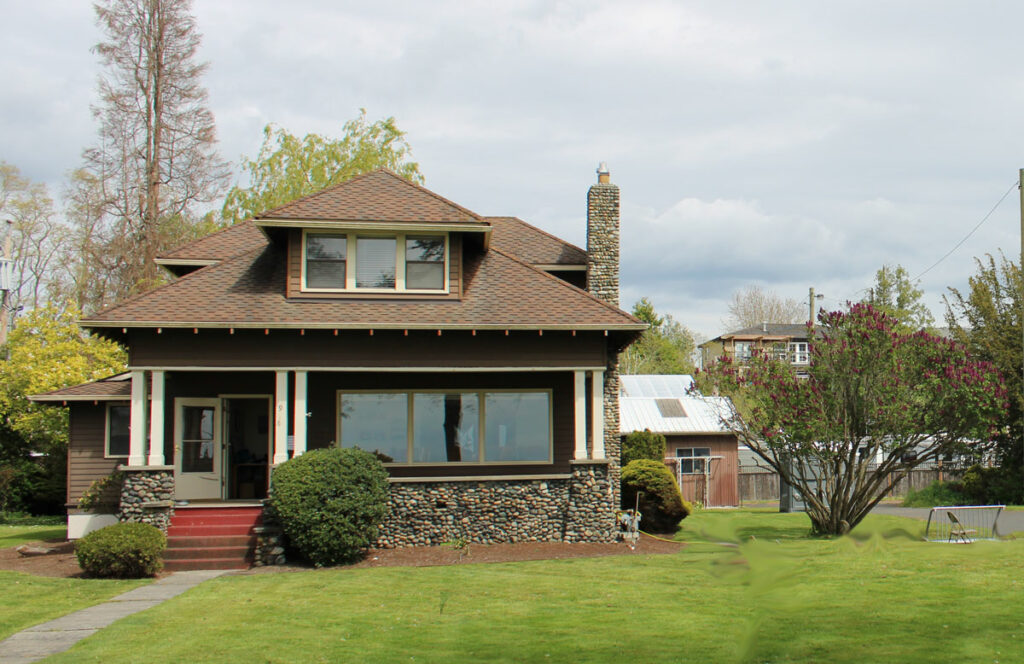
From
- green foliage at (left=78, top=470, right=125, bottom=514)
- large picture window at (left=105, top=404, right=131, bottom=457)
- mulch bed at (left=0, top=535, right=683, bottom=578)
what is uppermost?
large picture window at (left=105, top=404, right=131, bottom=457)

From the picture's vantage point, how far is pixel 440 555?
1495 centimetres

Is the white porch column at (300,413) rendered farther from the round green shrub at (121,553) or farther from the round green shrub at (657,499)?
the round green shrub at (657,499)

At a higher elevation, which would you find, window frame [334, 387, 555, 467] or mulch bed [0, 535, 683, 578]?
window frame [334, 387, 555, 467]

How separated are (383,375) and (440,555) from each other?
14.6ft

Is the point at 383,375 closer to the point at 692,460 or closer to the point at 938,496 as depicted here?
the point at 692,460

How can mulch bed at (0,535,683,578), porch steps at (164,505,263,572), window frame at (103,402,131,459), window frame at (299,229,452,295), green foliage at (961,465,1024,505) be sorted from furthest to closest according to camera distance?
green foliage at (961,465,1024,505) < window frame at (103,402,131,459) < window frame at (299,229,452,295) < porch steps at (164,505,263,572) < mulch bed at (0,535,683,578)

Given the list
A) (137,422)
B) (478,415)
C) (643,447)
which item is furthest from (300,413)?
(643,447)

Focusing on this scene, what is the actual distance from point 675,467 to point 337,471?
59.2 feet

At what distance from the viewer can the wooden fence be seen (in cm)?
3100

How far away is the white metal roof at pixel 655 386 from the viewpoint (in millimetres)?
33469

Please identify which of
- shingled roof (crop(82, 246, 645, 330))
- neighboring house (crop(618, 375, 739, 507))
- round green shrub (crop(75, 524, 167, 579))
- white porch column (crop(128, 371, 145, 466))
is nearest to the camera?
round green shrub (crop(75, 524, 167, 579))

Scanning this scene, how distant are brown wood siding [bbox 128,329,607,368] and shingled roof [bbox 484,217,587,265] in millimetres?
4533

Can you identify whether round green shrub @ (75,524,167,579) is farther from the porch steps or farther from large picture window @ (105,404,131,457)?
large picture window @ (105,404,131,457)

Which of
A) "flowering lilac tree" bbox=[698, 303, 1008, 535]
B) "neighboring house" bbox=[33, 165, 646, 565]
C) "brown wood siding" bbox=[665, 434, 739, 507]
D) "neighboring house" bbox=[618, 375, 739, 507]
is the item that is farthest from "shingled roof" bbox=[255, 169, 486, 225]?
"brown wood siding" bbox=[665, 434, 739, 507]
